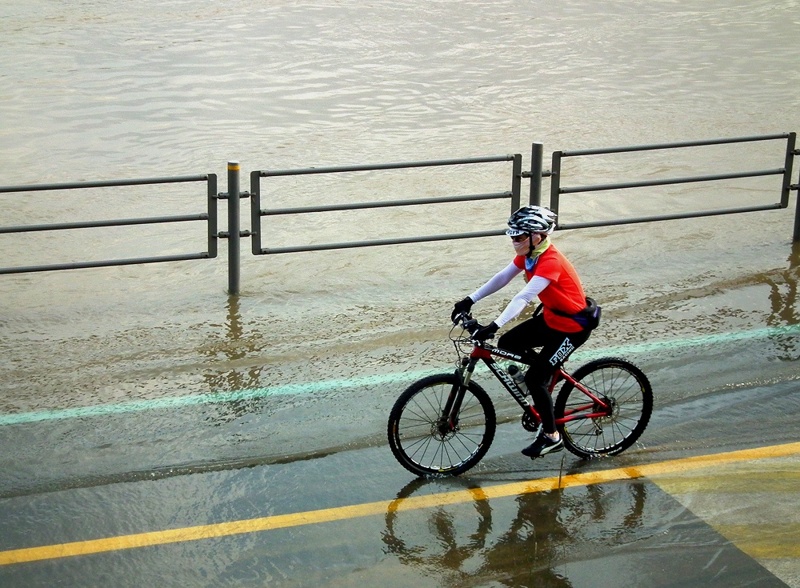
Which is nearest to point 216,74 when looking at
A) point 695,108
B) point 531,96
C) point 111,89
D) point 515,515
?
point 111,89

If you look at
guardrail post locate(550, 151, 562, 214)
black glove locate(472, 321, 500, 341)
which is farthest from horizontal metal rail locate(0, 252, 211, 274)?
black glove locate(472, 321, 500, 341)

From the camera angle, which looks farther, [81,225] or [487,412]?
[81,225]

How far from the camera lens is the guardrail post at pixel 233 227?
943 cm

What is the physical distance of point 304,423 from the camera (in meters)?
7.07

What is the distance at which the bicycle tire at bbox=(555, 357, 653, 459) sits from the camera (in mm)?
6527

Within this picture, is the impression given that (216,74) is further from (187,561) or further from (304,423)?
(187,561)

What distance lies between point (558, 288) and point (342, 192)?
937 cm

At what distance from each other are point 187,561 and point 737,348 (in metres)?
4.78

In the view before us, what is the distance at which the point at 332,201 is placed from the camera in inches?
583

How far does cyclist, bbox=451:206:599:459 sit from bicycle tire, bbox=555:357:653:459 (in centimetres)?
20

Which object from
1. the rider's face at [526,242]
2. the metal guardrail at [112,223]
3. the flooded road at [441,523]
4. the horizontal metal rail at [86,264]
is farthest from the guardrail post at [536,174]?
the rider's face at [526,242]

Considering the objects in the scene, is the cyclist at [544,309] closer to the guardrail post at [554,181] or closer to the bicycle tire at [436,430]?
the bicycle tire at [436,430]

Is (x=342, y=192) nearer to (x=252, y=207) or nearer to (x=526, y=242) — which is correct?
(x=252, y=207)

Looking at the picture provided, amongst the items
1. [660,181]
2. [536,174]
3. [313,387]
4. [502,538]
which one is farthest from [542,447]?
[660,181]
